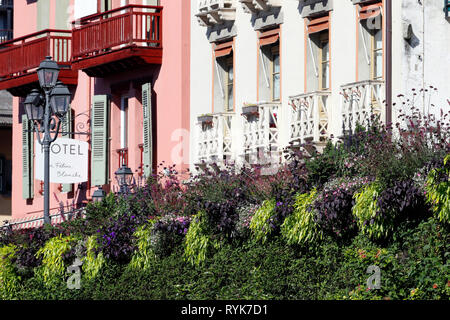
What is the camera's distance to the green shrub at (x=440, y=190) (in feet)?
56.1

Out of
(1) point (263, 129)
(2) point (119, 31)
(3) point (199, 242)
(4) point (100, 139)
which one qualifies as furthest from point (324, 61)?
(4) point (100, 139)

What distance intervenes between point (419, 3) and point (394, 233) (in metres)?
5.07

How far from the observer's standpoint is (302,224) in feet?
63.9

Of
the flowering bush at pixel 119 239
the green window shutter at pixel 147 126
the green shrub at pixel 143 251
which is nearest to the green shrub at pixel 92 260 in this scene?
the flowering bush at pixel 119 239

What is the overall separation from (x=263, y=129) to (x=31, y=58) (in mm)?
11453

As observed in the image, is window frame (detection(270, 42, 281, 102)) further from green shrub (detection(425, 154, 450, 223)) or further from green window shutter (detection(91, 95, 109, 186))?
green shrub (detection(425, 154, 450, 223))

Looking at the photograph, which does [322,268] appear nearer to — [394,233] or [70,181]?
[394,233]

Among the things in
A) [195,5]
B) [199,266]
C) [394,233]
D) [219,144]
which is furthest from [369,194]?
[195,5]

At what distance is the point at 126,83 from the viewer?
31391 mm

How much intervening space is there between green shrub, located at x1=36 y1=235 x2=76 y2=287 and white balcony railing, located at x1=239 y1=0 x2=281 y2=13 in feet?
18.4

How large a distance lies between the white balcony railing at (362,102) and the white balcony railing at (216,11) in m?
5.23

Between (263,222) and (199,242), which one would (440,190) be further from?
(199,242)

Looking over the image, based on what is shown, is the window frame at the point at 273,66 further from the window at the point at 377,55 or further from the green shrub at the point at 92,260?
the green shrub at the point at 92,260
